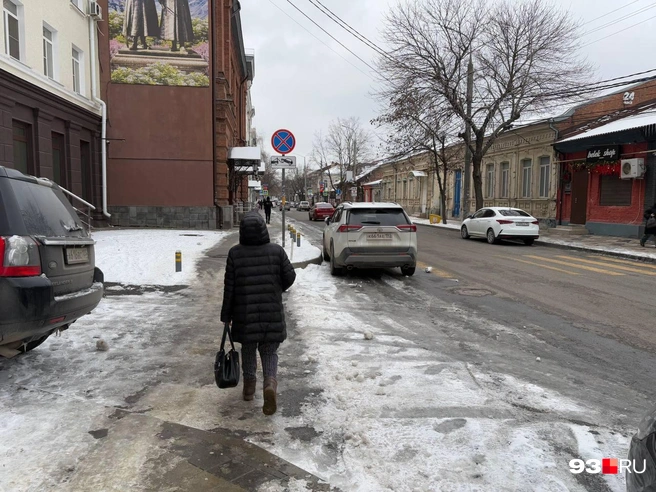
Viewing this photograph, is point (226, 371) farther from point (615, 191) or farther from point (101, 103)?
point (615, 191)

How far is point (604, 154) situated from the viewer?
70.3 feet

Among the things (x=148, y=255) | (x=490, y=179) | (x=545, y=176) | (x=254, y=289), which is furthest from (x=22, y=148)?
(x=490, y=179)

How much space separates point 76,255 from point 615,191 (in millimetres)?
23032

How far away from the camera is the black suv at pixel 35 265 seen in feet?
12.0

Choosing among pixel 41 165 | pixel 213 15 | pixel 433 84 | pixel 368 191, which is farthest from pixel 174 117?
pixel 368 191

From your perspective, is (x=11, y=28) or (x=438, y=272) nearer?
(x=438, y=272)

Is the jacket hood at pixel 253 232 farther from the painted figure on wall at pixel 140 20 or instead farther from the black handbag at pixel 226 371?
the painted figure on wall at pixel 140 20

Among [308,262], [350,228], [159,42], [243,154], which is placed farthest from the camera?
[243,154]

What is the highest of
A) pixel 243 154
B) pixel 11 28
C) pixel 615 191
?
pixel 11 28

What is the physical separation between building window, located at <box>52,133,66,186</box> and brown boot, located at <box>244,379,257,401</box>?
16.6 m

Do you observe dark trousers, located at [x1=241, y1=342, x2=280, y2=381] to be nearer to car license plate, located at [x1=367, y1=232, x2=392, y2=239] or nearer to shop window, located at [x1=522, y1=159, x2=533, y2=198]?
car license plate, located at [x1=367, y1=232, x2=392, y2=239]

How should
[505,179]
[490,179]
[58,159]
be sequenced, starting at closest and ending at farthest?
[58,159] < [505,179] < [490,179]

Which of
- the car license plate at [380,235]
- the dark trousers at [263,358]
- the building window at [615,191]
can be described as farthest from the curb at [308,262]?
the building window at [615,191]

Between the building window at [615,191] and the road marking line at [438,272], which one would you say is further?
the building window at [615,191]
